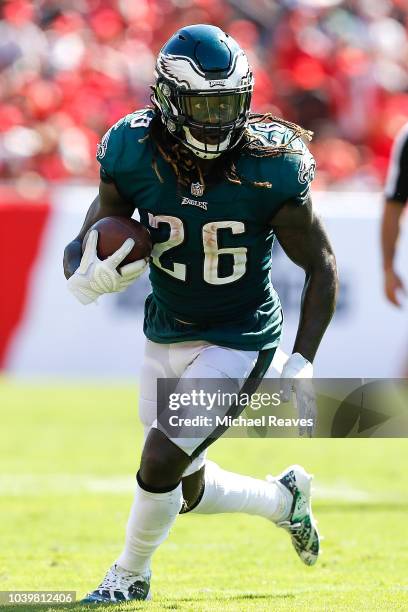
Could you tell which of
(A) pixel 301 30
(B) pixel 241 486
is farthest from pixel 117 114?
(B) pixel 241 486

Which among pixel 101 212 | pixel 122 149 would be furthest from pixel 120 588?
pixel 122 149

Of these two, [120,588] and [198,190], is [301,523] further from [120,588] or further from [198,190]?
[198,190]

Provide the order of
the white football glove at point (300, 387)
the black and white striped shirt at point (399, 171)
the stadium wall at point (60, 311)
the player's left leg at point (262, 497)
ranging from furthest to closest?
the stadium wall at point (60, 311) → the black and white striped shirt at point (399, 171) → the player's left leg at point (262, 497) → the white football glove at point (300, 387)

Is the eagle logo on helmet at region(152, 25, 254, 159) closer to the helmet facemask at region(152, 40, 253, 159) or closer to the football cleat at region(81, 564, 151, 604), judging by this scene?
the helmet facemask at region(152, 40, 253, 159)

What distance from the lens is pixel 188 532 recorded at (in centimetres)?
553

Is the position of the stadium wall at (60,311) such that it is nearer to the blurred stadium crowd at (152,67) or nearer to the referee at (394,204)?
the blurred stadium crowd at (152,67)

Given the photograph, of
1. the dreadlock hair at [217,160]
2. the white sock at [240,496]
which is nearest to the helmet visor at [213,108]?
the dreadlock hair at [217,160]

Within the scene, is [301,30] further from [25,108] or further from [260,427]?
[260,427]

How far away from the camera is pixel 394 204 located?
231 inches

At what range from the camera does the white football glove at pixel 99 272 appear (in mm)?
3828

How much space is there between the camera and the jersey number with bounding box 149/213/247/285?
3959 mm

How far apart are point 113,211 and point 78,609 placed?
137 centimetres

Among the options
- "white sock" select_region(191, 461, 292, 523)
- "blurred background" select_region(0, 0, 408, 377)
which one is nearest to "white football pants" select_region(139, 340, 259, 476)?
"white sock" select_region(191, 461, 292, 523)

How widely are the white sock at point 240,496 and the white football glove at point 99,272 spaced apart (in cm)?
95
